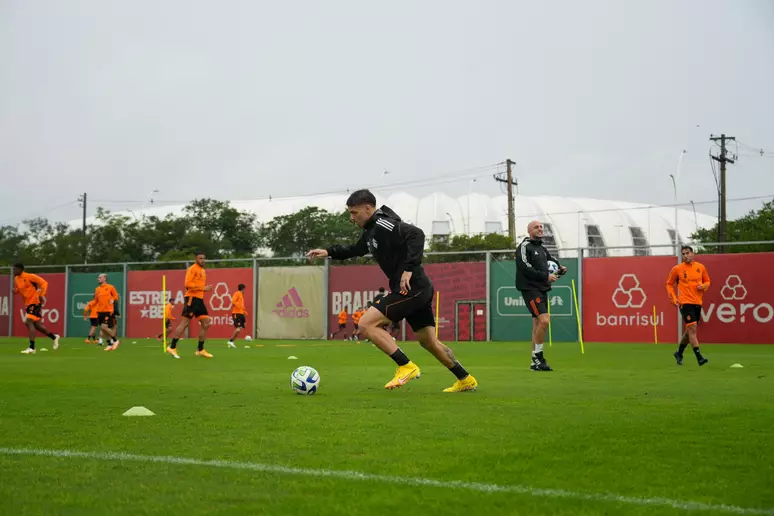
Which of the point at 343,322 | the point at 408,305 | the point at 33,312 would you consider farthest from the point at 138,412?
the point at 343,322

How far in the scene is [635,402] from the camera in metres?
8.36

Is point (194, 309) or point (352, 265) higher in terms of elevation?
point (352, 265)

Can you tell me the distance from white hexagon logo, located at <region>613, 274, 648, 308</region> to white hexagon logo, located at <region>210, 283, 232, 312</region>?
16308 millimetres

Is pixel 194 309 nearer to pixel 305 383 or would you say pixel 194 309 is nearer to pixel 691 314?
pixel 691 314

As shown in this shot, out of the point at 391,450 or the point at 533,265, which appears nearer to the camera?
the point at 391,450

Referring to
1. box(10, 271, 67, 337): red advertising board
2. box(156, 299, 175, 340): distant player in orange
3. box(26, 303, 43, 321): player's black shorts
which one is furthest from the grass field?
box(10, 271, 67, 337): red advertising board

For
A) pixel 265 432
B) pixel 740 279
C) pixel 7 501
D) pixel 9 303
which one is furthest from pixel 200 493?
pixel 9 303

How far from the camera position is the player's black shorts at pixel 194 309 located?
19.9 m

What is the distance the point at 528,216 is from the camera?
73.3 m

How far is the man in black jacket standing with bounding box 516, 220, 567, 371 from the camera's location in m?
13.8

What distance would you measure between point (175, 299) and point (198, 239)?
23825mm

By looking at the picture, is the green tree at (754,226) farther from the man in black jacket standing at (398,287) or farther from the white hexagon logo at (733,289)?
the man in black jacket standing at (398,287)

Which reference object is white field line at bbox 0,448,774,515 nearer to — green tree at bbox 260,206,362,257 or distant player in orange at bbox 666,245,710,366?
distant player in orange at bbox 666,245,710,366

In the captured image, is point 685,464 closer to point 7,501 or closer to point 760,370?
point 7,501
